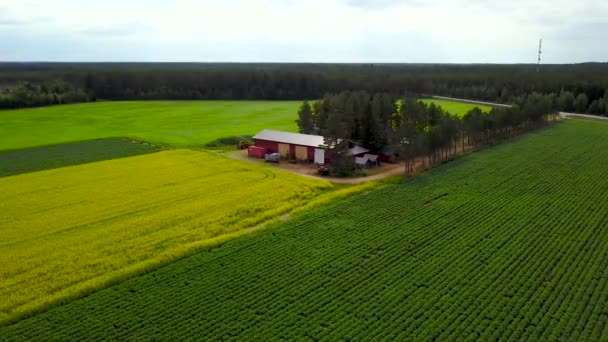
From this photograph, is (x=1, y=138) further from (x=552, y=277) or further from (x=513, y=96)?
(x=513, y=96)

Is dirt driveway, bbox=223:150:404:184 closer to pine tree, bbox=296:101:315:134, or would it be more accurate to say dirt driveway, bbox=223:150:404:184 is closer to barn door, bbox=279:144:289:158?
barn door, bbox=279:144:289:158

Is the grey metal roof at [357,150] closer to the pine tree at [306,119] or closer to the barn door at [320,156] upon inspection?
the barn door at [320,156]

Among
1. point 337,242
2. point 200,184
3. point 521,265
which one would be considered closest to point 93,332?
point 337,242

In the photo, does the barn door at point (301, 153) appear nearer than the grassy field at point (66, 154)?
No

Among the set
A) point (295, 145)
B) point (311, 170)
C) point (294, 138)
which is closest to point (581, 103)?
point (294, 138)

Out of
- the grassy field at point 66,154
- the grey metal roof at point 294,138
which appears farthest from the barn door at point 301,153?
the grassy field at point 66,154

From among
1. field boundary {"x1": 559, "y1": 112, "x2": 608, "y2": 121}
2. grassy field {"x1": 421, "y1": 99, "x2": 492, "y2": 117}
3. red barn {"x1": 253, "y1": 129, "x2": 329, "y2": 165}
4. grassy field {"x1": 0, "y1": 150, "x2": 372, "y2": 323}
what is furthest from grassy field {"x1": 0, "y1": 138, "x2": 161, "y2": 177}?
field boundary {"x1": 559, "y1": 112, "x2": 608, "y2": 121}

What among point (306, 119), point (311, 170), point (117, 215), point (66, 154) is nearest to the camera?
point (117, 215)

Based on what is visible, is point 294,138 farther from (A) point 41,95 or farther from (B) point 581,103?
(A) point 41,95
